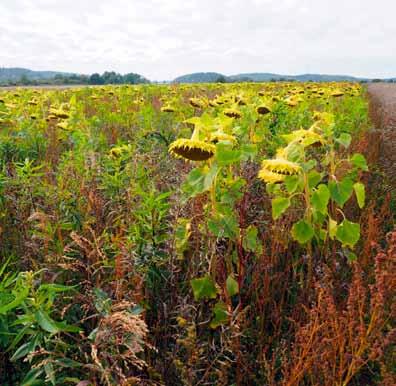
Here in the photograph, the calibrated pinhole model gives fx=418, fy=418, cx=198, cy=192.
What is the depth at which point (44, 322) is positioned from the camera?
1097 millimetres

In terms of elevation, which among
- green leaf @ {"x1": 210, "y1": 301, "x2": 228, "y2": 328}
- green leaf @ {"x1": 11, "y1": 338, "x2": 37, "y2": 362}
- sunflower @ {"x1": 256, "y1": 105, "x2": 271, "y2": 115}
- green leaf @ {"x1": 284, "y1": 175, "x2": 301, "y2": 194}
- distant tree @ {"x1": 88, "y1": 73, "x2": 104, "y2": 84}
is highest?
distant tree @ {"x1": 88, "y1": 73, "x2": 104, "y2": 84}

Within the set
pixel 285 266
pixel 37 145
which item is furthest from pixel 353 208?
pixel 37 145

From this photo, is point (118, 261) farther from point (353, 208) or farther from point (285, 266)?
point (353, 208)

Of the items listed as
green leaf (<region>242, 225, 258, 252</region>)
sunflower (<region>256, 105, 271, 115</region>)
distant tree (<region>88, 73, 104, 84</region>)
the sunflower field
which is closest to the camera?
the sunflower field

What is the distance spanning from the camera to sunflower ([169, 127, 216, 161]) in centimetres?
151

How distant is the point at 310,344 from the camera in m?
1.22

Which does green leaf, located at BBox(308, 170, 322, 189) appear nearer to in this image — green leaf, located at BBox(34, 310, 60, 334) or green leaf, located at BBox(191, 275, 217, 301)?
green leaf, located at BBox(191, 275, 217, 301)

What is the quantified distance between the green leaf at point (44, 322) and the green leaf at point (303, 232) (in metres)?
1.05

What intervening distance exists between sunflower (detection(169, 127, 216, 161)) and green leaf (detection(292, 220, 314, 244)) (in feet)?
1.66

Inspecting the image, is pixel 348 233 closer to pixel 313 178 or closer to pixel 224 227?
pixel 313 178

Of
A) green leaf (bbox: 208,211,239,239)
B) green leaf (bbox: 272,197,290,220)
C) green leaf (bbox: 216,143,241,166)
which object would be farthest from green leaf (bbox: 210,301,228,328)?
green leaf (bbox: 216,143,241,166)

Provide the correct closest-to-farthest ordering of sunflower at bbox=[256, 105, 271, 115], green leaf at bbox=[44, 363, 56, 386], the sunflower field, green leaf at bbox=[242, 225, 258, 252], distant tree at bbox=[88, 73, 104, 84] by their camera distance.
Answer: green leaf at bbox=[44, 363, 56, 386], the sunflower field, green leaf at bbox=[242, 225, 258, 252], sunflower at bbox=[256, 105, 271, 115], distant tree at bbox=[88, 73, 104, 84]

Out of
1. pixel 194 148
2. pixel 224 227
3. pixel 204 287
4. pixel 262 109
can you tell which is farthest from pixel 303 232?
pixel 262 109

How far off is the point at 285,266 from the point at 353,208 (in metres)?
0.99
